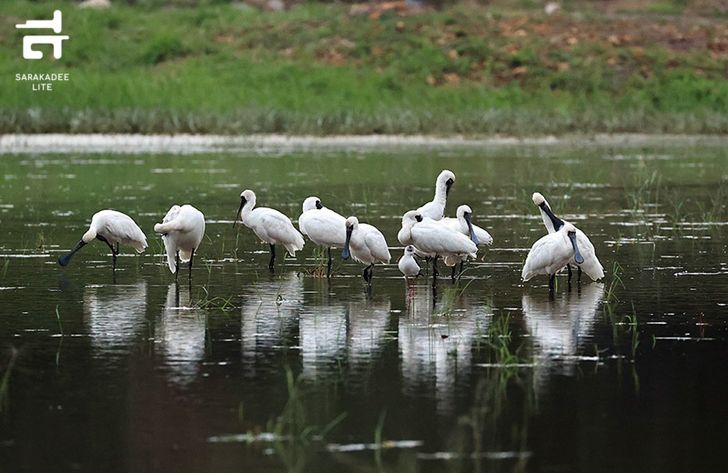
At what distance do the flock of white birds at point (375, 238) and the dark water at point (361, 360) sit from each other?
0.24 meters

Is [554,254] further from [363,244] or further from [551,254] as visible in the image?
[363,244]

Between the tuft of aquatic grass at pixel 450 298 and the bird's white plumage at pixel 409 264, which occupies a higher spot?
the bird's white plumage at pixel 409 264

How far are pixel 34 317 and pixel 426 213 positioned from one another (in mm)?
4785

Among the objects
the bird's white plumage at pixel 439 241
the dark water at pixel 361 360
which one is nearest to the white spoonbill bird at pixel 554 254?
the dark water at pixel 361 360

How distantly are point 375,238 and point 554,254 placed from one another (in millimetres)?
1712

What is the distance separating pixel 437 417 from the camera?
8.75m

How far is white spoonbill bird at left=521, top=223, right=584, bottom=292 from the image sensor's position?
43.8 ft

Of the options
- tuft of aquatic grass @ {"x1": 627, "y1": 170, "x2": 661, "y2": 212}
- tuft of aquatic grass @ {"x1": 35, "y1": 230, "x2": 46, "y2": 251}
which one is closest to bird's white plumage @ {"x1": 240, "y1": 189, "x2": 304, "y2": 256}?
tuft of aquatic grass @ {"x1": 35, "y1": 230, "x2": 46, "y2": 251}

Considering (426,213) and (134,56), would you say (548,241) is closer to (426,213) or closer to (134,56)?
(426,213)

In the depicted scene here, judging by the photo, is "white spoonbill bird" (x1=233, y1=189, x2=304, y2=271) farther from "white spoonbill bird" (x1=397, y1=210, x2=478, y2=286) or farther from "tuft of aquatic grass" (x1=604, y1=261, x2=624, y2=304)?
"tuft of aquatic grass" (x1=604, y1=261, x2=624, y2=304)

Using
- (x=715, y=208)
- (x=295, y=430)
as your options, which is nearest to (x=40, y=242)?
(x=715, y=208)

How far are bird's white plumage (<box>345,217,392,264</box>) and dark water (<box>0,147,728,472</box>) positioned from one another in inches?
11.5

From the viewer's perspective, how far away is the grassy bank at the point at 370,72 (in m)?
40.5

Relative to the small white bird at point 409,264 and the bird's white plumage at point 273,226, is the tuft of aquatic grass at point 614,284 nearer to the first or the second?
the small white bird at point 409,264
